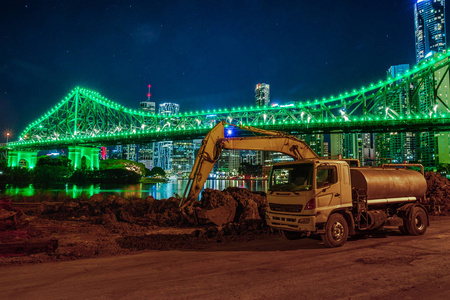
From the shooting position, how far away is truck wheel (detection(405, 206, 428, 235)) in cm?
1019

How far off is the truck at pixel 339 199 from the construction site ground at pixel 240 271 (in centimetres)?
53

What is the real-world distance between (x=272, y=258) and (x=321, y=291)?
2.25m

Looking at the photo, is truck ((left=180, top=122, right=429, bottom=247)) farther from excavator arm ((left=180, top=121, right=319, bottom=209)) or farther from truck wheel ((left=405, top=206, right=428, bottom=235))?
excavator arm ((left=180, top=121, right=319, bottom=209))

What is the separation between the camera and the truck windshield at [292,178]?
8414 millimetres

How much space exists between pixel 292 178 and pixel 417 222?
15.8 ft

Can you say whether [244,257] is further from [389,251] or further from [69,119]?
[69,119]

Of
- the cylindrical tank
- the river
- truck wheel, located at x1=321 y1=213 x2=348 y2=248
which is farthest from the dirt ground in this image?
the river

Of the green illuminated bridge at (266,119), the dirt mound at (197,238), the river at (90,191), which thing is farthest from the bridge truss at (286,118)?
the dirt mound at (197,238)

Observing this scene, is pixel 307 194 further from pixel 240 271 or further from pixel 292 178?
pixel 240 271

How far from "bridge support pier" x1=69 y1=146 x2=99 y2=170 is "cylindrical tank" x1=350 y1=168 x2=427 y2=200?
77510 mm

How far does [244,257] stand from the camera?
25.6ft

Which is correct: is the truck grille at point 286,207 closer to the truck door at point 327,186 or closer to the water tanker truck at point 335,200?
the water tanker truck at point 335,200

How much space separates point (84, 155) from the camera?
85500 millimetres

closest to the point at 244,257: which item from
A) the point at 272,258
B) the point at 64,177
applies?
the point at 272,258
